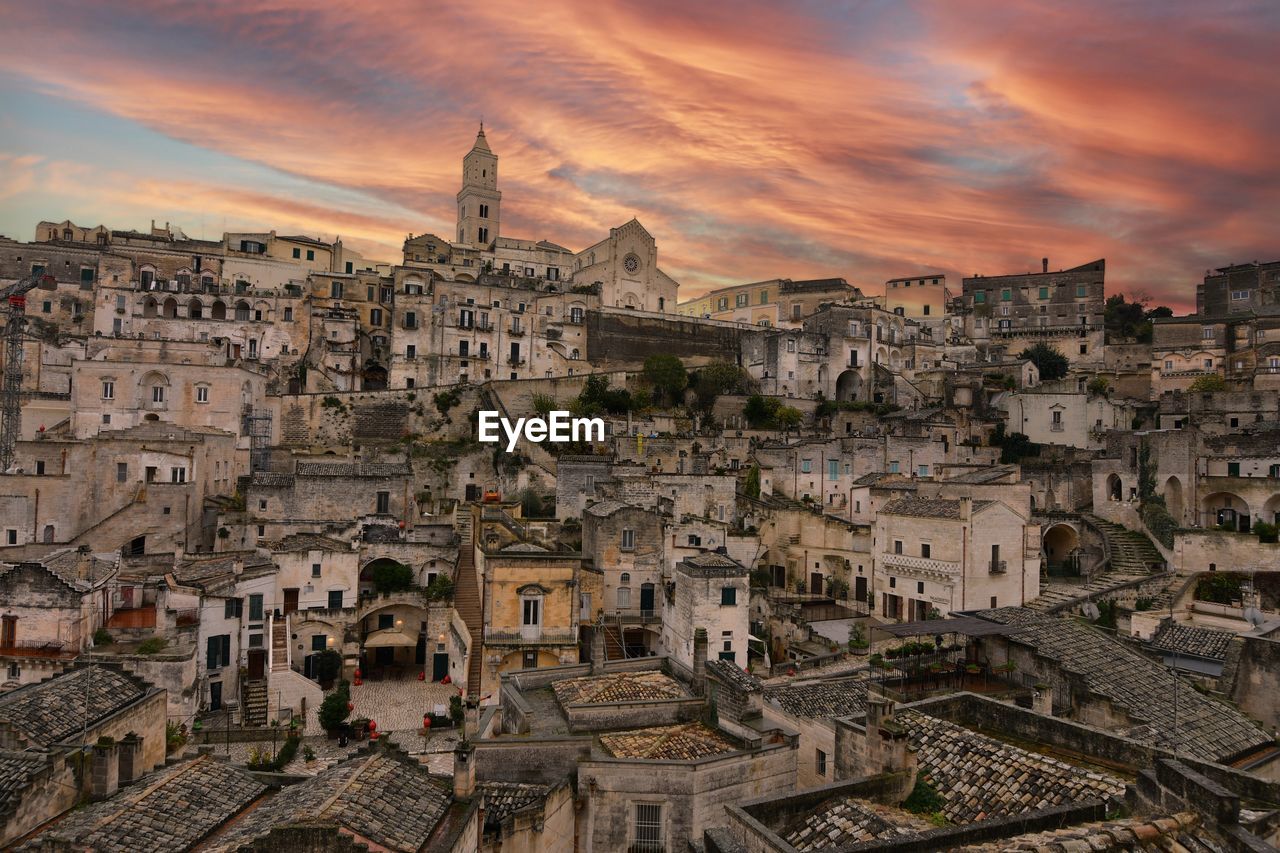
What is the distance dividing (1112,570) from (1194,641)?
55.7 feet

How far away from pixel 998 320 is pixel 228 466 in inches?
2689

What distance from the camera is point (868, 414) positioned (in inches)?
2498

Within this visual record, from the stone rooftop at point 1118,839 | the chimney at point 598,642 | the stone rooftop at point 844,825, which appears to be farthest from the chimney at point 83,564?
the stone rooftop at point 1118,839

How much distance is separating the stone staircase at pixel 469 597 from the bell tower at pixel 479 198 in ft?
179

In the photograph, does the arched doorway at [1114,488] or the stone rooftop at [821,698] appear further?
the arched doorway at [1114,488]

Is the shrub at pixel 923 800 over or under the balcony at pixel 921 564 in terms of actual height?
under

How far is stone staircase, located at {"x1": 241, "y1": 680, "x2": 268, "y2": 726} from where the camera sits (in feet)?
90.1

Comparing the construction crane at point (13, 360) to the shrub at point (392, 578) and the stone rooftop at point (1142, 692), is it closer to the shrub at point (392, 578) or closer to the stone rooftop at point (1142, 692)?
the shrub at point (392, 578)

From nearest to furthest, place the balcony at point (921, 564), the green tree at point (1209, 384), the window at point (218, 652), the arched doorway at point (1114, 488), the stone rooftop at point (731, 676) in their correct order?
the stone rooftop at point (731, 676) < the window at point (218, 652) < the balcony at point (921, 564) < the arched doorway at point (1114, 488) < the green tree at point (1209, 384)

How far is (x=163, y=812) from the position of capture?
1272 cm

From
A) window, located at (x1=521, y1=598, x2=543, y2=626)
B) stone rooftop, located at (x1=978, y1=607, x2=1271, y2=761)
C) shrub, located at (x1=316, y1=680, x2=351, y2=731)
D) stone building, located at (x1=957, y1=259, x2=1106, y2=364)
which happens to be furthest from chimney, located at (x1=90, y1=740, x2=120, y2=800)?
stone building, located at (x1=957, y1=259, x2=1106, y2=364)

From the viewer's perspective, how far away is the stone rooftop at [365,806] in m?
11.5

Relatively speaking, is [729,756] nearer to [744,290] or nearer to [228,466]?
[228,466]

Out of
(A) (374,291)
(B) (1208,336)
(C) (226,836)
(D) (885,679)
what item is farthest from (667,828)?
(B) (1208,336)
